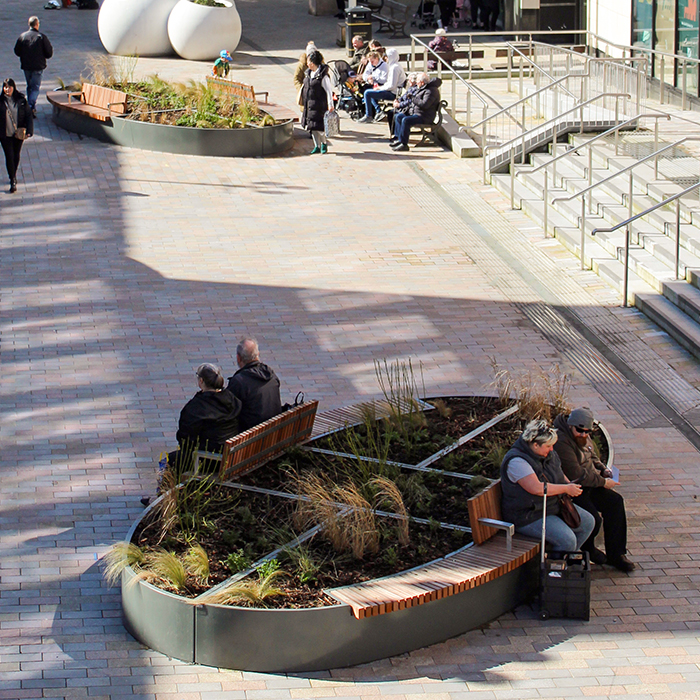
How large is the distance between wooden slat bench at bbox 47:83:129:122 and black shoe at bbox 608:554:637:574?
1474 cm

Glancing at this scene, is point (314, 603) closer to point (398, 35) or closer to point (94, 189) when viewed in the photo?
point (94, 189)

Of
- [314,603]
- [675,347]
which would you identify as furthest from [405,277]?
[314,603]

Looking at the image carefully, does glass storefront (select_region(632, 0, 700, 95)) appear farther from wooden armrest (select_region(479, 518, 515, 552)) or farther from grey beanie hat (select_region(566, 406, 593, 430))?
Answer: wooden armrest (select_region(479, 518, 515, 552))

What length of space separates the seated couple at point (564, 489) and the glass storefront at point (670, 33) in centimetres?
1342

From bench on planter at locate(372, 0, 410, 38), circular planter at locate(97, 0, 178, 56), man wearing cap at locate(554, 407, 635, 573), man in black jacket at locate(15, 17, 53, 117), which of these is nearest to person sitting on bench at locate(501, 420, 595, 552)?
man wearing cap at locate(554, 407, 635, 573)

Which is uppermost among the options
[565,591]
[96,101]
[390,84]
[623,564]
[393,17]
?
[393,17]

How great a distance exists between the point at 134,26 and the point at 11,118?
35.9 feet

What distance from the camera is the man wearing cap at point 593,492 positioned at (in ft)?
27.0

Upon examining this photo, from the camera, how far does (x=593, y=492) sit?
841 centimetres

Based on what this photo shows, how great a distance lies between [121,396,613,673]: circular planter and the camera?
6965 millimetres

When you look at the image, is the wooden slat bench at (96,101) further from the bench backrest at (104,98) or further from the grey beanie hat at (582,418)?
the grey beanie hat at (582,418)

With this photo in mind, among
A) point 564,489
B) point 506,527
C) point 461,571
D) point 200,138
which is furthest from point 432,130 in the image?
point 461,571

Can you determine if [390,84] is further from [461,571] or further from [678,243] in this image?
[461,571]

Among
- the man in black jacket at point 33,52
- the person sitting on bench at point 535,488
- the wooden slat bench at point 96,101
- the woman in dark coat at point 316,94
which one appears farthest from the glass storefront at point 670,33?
the person sitting on bench at point 535,488
